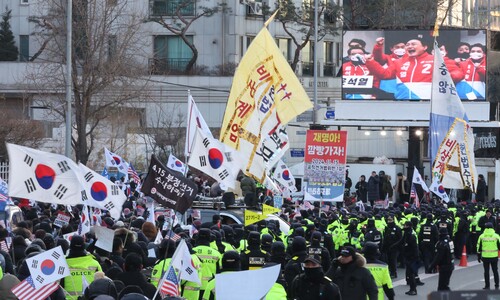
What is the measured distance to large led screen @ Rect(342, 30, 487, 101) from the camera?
148 feet

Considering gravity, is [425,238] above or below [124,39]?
below

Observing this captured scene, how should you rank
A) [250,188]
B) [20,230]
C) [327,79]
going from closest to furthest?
[20,230]
[250,188]
[327,79]

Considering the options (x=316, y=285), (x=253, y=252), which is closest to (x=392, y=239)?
(x=253, y=252)

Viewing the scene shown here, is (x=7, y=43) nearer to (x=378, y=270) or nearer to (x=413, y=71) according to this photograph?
(x=413, y=71)

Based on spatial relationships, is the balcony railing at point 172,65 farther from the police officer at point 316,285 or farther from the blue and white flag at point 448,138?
the police officer at point 316,285

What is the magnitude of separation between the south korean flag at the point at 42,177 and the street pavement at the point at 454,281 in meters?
8.48

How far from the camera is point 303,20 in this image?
59406 mm

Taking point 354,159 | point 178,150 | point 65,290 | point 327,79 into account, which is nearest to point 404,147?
point 354,159

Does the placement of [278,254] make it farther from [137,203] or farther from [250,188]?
[250,188]

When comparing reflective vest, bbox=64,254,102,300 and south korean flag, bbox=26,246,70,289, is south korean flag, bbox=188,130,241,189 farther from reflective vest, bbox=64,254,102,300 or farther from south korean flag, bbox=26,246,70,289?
south korean flag, bbox=26,246,70,289

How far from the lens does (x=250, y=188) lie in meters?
36.3

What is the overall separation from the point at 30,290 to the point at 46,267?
591 mm

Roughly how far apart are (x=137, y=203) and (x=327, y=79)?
31.2m

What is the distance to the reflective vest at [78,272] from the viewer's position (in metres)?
14.5
